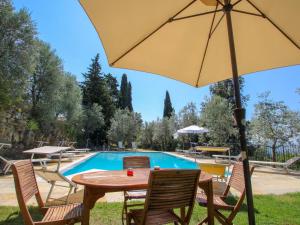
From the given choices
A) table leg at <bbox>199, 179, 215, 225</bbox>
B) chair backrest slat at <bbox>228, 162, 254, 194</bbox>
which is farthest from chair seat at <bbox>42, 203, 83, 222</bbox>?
chair backrest slat at <bbox>228, 162, 254, 194</bbox>

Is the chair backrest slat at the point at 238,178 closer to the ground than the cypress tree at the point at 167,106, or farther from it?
closer to the ground

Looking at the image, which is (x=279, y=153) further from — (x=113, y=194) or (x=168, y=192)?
(x=168, y=192)

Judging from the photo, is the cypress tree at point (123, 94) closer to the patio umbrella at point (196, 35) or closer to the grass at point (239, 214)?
the grass at point (239, 214)

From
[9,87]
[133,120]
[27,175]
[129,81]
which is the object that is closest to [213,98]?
[133,120]

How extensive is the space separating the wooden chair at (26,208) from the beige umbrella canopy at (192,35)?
1529 millimetres

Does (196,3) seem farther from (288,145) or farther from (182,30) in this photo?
(288,145)

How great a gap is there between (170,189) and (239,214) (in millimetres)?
2560

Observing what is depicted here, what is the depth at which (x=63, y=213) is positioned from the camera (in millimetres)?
2553

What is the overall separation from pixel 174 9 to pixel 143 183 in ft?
5.85

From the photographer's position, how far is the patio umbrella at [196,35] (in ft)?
7.59

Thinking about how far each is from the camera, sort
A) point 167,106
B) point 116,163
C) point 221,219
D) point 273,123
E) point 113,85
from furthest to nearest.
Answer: point 113,85, point 167,106, point 116,163, point 273,123, point 221,219

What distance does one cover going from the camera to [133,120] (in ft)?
84.9

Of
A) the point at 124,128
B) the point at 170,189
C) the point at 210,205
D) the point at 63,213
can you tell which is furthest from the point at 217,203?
the point at 124,128

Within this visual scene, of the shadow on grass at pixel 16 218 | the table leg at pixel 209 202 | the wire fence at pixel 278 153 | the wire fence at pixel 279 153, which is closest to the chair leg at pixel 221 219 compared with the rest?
the table leg at pixel 209 202
